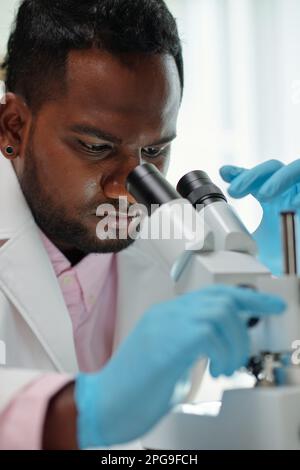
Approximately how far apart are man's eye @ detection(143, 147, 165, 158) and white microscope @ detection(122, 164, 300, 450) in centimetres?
28

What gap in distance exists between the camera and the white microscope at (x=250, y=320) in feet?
2.38

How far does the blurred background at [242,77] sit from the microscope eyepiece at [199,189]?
112 centimetres

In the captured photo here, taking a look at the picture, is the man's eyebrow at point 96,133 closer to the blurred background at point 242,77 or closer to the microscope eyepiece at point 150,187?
the microscope eyepiece at point 150,187

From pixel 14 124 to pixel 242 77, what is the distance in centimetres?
112

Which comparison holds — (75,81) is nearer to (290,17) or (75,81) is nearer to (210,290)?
(210,290)

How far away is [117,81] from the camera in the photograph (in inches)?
45.9

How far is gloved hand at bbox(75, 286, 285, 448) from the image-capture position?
0.68 m

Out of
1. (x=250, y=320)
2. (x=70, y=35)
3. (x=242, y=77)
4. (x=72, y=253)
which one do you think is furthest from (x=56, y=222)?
(x=242, y=77)

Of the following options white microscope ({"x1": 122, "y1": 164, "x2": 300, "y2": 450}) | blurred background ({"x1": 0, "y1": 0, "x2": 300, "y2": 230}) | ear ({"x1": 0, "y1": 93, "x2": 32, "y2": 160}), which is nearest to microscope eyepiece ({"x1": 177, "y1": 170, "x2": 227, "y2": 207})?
white microscope ({"x1": 122, "y1": 164, "x2": 300, "y2": 450})

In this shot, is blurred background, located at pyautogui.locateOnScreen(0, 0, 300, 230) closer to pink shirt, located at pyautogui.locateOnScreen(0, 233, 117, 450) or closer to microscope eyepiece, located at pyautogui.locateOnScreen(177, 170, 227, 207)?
pink shirt, located at pyautogui.locateOnScreen(0, 233, 117, 450)

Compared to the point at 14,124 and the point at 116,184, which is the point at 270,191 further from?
the point at 14,124

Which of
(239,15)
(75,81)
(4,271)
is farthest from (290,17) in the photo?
(4,271)

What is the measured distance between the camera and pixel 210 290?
71 centimetres
